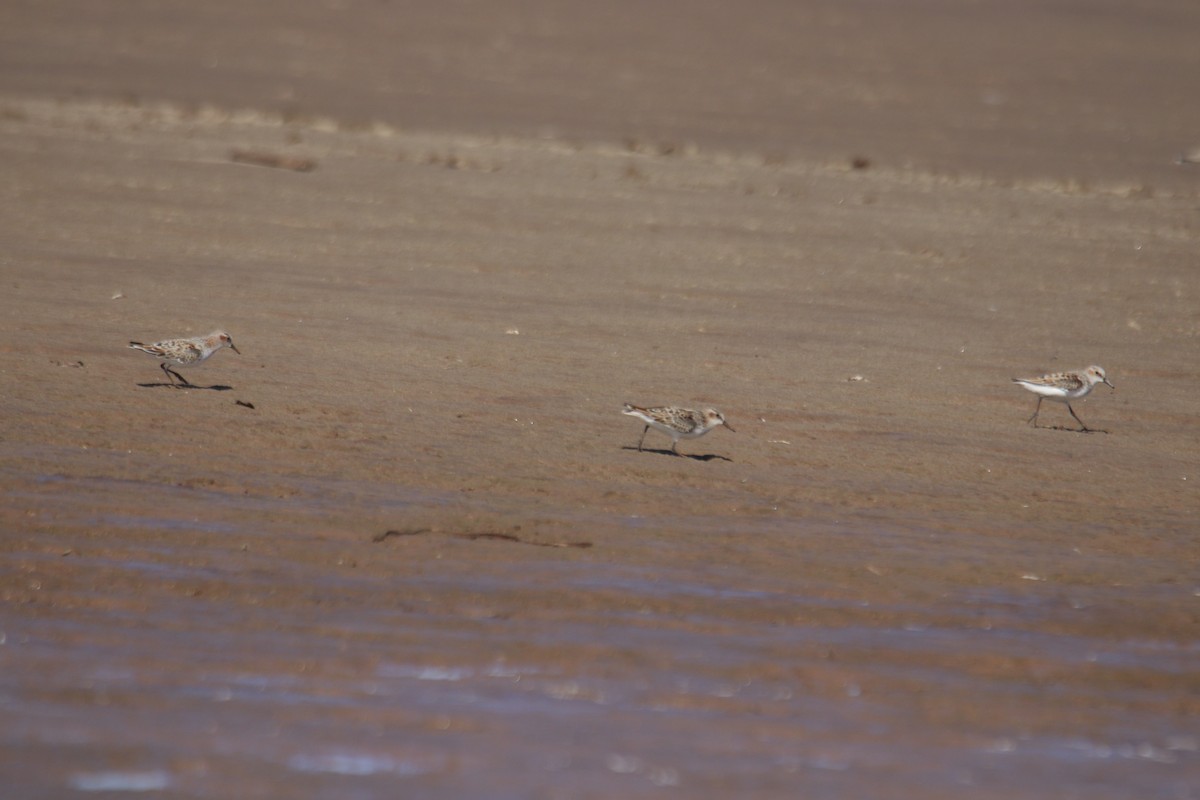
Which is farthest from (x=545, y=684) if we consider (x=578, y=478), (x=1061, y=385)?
(x=1061, y=385)

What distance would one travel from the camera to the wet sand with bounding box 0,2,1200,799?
5613 mm

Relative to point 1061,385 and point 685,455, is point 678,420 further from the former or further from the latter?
point 1061,385

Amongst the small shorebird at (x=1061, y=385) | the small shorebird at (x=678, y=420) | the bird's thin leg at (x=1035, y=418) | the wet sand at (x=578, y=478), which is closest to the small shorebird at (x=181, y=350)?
the wet sand at (x=578, y=478)

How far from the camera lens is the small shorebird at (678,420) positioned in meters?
10.2

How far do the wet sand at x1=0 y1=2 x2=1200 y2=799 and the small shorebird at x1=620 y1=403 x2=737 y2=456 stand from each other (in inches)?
8.4

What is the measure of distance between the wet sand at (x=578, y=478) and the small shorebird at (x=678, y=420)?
215 millimetres

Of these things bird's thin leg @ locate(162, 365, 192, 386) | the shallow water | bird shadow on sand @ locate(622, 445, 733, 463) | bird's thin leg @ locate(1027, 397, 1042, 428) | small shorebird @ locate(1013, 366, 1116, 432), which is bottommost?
the shallow water

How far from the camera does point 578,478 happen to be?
31.3 ft

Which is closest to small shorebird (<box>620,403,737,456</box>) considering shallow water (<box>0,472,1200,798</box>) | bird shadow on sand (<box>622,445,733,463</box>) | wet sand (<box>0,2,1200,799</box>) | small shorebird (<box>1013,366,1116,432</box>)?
bird shadow on sand (<box>622,445,733,463</box>)

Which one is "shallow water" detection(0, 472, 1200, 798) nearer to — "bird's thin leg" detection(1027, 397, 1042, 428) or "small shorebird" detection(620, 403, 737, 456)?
"small shorebird" detection(620, 403, 737, 456)

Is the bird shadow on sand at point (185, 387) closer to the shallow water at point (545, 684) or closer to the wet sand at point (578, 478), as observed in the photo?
the wet sand at point (578, 478)

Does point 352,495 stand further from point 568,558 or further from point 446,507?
point 568,558

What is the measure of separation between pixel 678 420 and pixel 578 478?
3.11ft

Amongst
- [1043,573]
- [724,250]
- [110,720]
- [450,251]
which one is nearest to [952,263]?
[724,250]
